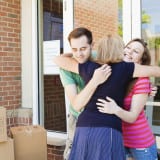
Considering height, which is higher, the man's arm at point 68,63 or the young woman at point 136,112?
the man's arm at point 68,63

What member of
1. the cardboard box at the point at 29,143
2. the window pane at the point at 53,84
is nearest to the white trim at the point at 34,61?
the window pane at the point at 53,84

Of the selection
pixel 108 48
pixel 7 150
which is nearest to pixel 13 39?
pixel 7 150

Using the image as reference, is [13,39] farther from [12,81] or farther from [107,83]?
[107,83]

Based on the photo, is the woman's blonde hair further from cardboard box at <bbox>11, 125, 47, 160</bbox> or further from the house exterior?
the house exterior

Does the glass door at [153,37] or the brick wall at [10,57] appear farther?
the brick wall at [10,57]

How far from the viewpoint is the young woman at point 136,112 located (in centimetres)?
196

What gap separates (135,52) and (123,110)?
44 cm

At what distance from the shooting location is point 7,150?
123 inches

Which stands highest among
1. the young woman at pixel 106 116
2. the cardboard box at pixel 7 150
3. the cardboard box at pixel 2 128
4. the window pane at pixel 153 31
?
the window pane at pixel 153 31

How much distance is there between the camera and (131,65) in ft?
6.46

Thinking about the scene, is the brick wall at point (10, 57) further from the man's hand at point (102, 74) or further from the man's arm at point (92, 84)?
the man's hand at point (102, 74)

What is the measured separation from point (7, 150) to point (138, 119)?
1574 millimetres

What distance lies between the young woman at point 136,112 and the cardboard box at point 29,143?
1.39 metres

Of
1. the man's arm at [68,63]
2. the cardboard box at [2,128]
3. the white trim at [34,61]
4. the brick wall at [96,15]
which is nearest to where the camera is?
the man's arm at [68,63]
